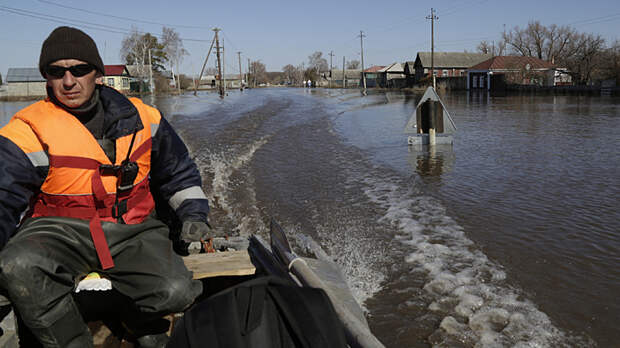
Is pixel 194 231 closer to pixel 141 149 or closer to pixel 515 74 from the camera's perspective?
pixel 141 149

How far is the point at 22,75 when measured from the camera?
7669 centimetres

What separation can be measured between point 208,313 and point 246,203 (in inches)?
256

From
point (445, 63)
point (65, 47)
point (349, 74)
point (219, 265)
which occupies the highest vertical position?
point (349, 74)

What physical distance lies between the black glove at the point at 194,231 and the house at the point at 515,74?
68055 millimetres

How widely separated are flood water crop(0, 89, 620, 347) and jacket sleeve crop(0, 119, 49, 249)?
291 centimetres

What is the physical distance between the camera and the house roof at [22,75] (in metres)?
76.0

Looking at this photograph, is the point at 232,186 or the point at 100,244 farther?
the point at 232,186

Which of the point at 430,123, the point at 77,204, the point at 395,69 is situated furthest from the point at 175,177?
the point at 395,69

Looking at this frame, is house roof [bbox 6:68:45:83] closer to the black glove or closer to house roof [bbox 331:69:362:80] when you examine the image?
house roof [bbox 331:69:362:80]

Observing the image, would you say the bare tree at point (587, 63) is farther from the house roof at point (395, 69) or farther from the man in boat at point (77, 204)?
the man in boat at point (77, 204)

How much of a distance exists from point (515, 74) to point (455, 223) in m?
68.1

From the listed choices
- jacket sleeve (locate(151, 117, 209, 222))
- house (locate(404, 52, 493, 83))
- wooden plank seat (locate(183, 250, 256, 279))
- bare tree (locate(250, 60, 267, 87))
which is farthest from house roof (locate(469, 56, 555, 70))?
bare tree (locate(250, 60, 267, 87))

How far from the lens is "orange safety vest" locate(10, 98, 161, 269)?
99.4 inches

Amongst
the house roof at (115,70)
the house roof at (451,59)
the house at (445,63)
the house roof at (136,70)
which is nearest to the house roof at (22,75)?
the house roof at (115,70)
